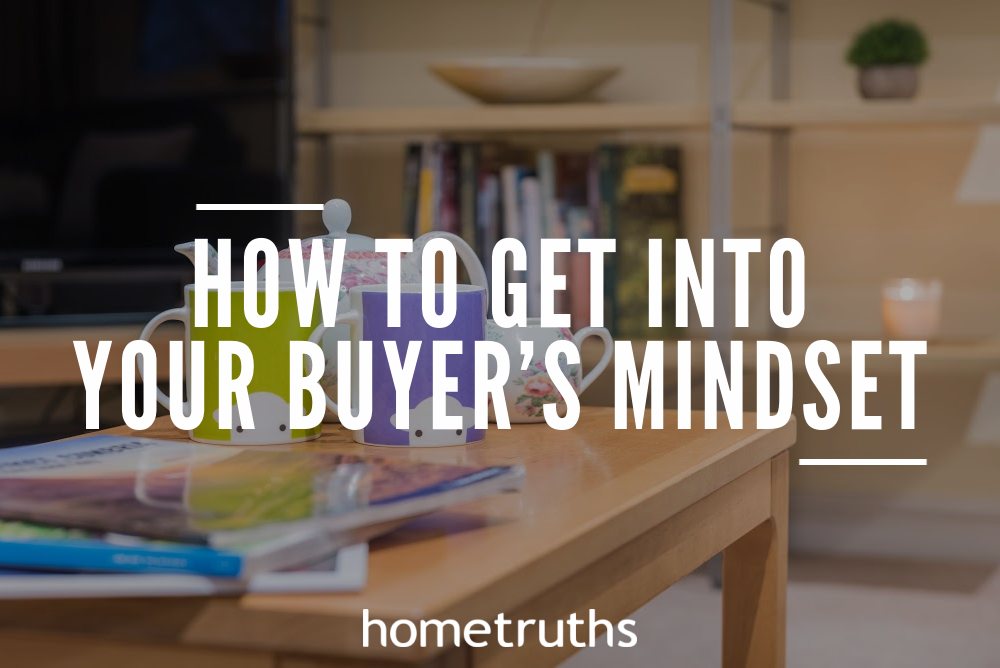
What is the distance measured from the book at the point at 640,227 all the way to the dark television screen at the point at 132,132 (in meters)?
0.65

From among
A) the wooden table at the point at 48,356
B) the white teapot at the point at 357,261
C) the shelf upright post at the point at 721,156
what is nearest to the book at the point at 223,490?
the white teapot at the point at 357,261

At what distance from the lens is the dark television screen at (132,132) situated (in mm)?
2373

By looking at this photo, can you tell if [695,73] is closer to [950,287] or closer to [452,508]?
[950,287]

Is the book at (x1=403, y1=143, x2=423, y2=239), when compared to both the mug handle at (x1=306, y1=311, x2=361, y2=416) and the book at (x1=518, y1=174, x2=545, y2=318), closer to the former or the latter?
the book at (x1=518, y1=174, x2=545, y2=318)

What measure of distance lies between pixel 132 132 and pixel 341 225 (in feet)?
5.11

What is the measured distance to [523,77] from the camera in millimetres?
2416

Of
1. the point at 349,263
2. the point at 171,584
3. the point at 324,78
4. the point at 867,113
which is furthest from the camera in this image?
the point at 324,78

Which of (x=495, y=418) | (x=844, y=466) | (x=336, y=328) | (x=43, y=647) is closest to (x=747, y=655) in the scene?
(x=495, y=418)

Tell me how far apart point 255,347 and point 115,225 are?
163 centimetres

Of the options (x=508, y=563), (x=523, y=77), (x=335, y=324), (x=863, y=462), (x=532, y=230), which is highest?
(x=523, y=77)

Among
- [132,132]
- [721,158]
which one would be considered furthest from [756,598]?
[132,132]

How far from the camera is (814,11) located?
8.40 feet

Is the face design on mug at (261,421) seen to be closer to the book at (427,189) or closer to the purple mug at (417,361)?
the purple mug at (417,361)

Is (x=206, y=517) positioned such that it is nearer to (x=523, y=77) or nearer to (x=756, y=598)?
(x=756, y=598)
